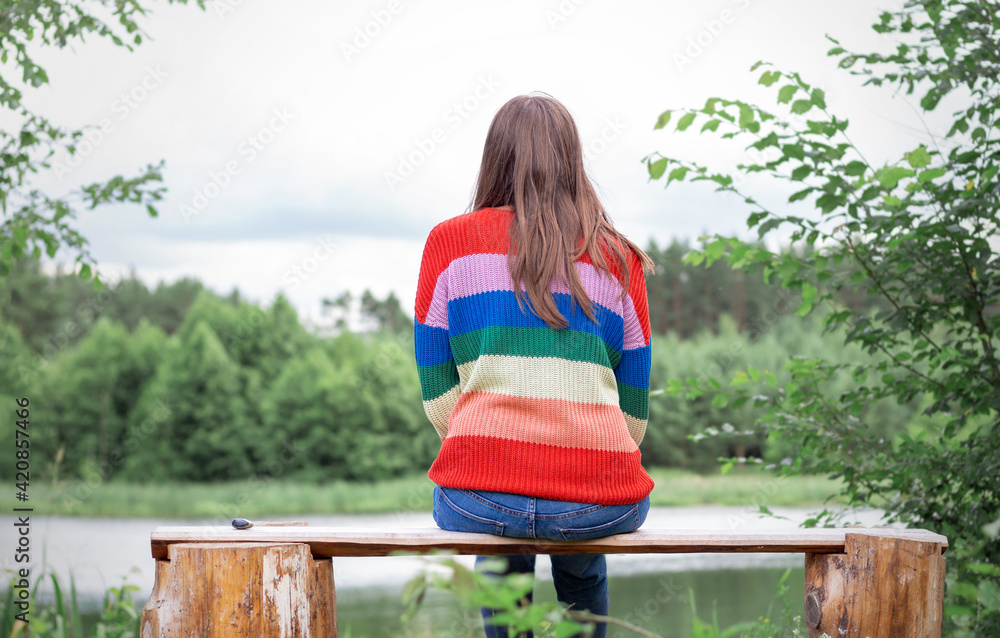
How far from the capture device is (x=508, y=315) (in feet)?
5.00

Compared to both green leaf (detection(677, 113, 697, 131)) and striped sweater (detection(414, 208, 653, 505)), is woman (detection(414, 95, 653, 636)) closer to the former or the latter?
striped sweater (detection(414, 208, 653, 505))

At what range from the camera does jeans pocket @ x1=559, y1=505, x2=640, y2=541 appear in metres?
1.49

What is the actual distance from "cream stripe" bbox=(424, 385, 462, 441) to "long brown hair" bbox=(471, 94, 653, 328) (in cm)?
27

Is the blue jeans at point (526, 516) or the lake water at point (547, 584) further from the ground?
the blue jeans at point (526, 516)

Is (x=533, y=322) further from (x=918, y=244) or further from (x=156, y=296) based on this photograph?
(x=156, y=296)

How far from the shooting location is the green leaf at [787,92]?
210 centimetres

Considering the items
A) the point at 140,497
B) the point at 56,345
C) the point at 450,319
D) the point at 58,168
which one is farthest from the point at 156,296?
the point at 450,319

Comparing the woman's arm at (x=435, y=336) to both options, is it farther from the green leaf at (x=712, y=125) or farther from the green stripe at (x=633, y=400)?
the green leaf at (x=712, y=125)

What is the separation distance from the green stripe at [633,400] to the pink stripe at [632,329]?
0.31 feet

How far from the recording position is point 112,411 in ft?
73.4

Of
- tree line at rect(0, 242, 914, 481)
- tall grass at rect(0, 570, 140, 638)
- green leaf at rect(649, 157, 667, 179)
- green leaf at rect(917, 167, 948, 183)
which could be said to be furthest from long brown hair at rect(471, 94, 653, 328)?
tree line at rect(0, 242, 914, 481)

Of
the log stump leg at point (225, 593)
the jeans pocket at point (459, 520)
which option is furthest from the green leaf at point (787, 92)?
the log stump leg at point (225, 593)

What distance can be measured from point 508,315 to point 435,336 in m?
0.18

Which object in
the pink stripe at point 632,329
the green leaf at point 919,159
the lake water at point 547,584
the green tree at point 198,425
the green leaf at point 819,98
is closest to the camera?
the pink stripe at point 632,329
